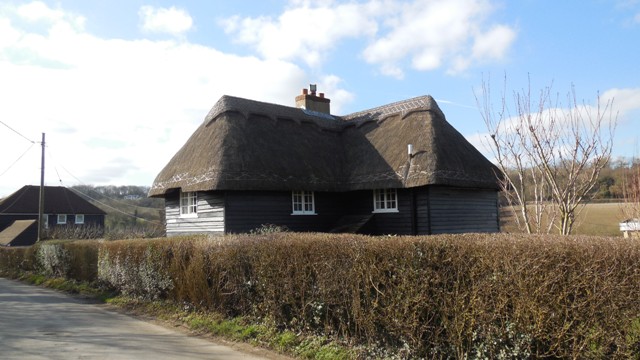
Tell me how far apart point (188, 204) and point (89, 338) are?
1113 centimetres

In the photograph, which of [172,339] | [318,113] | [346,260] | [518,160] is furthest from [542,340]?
[318,113]

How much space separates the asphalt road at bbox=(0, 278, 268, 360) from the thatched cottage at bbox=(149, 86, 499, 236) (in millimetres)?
6453

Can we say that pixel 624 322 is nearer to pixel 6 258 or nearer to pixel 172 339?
pixel 172 339

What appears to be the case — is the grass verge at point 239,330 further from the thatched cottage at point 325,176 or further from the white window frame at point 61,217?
the white window frame at point 61,217

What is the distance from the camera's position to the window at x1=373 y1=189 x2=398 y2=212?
18.5 meters

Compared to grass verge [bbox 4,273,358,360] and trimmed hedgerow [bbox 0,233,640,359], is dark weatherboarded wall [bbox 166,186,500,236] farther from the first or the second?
trimmed hedgerow [bbox 0,233,640,359]

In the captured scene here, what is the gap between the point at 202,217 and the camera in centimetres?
1852

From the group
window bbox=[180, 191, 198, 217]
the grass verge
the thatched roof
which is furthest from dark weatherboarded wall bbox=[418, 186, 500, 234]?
the grass verge

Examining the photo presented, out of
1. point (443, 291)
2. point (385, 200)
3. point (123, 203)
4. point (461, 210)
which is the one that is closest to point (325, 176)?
point (385, 200)

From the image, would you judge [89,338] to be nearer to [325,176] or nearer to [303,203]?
[303,203]

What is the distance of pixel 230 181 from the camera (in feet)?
55.8

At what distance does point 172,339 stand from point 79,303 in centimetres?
673

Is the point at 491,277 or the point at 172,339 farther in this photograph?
the point at 172,339

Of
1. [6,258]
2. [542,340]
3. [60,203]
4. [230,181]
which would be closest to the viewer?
[542,340]
